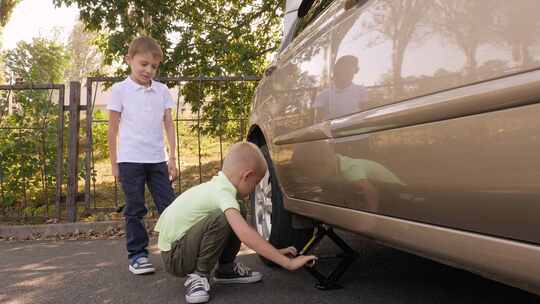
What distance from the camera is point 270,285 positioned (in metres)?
2.86

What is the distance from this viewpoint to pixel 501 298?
2.52 meters

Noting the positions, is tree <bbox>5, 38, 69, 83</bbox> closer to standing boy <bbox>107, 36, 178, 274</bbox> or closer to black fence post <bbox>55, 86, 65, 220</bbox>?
black fence post <bbox>55, 86, 65, 220</bbox>

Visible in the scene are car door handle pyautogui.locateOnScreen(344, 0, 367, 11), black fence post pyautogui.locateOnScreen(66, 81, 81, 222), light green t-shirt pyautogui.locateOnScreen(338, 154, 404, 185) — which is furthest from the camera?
black fence post pyautogui.locateOnScreen(66, 81, 81, 222)

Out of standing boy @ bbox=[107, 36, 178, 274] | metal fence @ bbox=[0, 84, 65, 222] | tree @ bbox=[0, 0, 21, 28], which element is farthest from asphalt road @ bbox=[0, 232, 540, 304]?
tree @ bbox=[0, 0, 21, 28]

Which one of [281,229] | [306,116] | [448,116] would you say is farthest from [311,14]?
[448,116]

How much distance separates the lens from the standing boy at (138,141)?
3219 millimetres

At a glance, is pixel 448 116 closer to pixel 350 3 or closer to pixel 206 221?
pixel 350 3

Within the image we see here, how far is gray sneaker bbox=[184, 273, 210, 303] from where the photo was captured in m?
2.57

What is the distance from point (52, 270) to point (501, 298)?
8.46ft

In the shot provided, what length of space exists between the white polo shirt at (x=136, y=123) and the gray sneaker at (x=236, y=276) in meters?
0.83

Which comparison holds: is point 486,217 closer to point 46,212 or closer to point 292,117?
point 292,117

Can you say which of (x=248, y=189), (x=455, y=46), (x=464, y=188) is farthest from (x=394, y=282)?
(x=455, y=46)

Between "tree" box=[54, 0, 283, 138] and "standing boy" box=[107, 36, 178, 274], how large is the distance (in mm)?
5531

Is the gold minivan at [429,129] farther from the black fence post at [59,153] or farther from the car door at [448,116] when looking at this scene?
the black fence post at [59,153]
